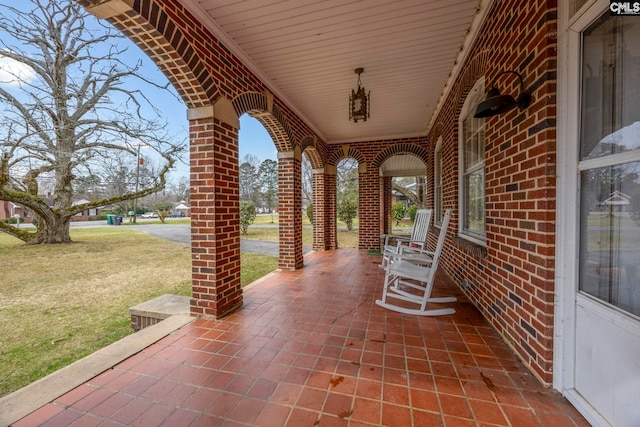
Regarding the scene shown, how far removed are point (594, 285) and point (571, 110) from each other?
3.03 ft

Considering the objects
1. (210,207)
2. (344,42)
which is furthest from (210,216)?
(344,42)

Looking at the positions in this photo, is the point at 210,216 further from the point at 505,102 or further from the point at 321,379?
the point at 505,102

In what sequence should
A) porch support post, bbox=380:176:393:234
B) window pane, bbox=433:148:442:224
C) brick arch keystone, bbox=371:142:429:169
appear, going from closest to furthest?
window pane, bbox=433:148:442:224
brick arch keystone, bbox=371:142:429:169
porch support post, bbox=380:176:393:234

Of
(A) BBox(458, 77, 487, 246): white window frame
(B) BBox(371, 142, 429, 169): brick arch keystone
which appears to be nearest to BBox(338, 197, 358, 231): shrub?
(B) BBox(371, 142, 429, 169): brick arch keystone

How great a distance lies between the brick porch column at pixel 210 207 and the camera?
255 centimetres

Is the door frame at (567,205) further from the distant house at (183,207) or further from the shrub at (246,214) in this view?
the distant house at (183,207)

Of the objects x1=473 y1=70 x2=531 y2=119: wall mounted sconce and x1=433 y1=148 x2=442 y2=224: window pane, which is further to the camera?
x1=433 y1=148 x2=442 y2=224: window pane

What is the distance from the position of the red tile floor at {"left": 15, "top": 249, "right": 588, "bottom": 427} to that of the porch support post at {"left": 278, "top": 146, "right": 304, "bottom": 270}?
193 cm

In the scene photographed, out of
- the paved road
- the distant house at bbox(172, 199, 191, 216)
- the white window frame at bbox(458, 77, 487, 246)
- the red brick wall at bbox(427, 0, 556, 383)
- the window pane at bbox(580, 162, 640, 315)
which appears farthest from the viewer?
the distant house at bbox(172, 199, 191, 216)

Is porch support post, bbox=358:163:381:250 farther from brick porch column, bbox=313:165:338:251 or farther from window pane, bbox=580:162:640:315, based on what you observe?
window pane, bbox=580:162:640:315

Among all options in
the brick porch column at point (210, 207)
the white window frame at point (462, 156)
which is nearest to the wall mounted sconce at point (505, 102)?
the white window frame at point (462, 156)

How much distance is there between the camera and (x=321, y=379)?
5.49ft

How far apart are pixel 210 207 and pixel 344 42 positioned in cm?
213

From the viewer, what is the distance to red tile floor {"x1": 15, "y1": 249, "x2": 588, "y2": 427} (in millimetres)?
1376
